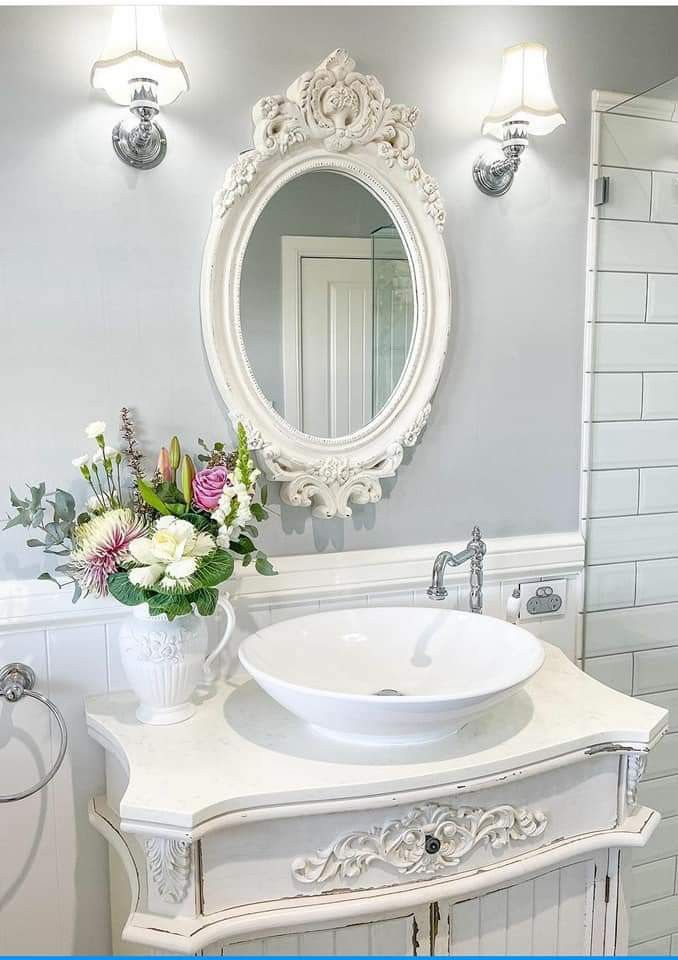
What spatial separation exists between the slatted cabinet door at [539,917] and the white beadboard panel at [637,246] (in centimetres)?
116

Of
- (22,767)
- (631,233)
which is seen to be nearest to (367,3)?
(631,233)

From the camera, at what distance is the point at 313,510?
5.22 feet

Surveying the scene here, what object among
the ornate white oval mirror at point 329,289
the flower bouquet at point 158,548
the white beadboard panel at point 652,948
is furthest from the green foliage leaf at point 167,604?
the white beadboard panel at point 652,948

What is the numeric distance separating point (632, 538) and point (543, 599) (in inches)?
9.6

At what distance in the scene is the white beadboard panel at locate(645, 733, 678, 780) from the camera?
173 cm

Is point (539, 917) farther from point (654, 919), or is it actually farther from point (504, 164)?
point (504, 164)

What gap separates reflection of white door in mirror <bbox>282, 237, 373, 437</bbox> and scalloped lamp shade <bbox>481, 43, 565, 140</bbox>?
381 millimetres

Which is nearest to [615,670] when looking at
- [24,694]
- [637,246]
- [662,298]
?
[662,298]

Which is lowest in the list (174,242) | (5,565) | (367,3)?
(5,565)

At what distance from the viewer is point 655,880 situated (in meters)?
1.79

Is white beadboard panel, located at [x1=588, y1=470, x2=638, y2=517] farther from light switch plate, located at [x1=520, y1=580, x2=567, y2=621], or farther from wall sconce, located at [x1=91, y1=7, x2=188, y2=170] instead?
wall sconce, located at [x1=91, y1=7, x2=188, y2=170]

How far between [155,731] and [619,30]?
1713 mm

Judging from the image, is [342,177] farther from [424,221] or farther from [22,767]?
[22,767]

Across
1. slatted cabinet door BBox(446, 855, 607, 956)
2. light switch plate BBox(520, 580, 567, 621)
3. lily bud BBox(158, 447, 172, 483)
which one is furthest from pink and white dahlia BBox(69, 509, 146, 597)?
light switch plate BBox(520, 580, 567, 621)
